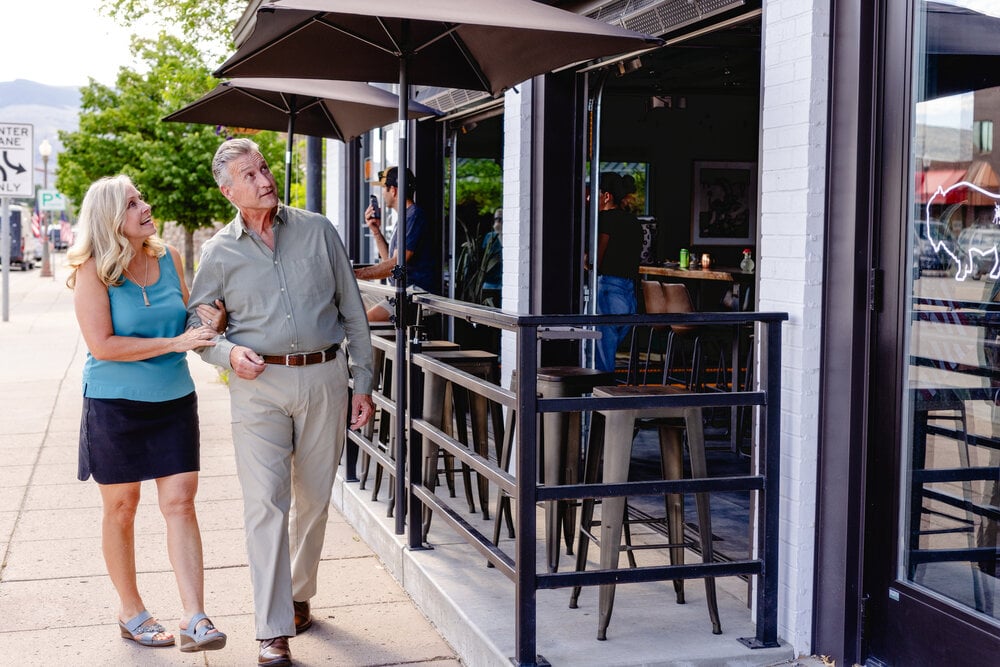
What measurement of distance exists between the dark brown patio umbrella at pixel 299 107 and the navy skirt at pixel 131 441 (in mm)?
3104

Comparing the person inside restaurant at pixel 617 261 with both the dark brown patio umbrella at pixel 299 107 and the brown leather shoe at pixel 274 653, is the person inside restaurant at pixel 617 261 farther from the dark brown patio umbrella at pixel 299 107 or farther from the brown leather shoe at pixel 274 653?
the brown leather shoe at pixel 274 653

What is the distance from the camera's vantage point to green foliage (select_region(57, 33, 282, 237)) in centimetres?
2505

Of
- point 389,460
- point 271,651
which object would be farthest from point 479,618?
point 389,460

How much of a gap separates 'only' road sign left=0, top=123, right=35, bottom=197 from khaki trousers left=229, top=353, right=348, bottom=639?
652 inches

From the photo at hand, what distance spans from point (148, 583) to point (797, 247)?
3463 millimetres

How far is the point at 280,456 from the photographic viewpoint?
453cm

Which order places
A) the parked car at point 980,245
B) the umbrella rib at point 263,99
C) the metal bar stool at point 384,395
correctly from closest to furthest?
1. the parked car at point 980,245
2. the metal bar stool at point 384,395
3. the umbrella rib at point 263,99

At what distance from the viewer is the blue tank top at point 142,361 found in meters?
4.52

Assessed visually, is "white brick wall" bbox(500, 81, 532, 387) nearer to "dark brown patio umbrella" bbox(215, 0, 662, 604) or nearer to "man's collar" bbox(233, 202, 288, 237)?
"dark brown patio umbrella" bbox(215, 0, 662, 604)

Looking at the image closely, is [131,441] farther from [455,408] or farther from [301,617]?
[455,408]

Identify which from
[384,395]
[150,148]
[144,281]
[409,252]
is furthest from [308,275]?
[150,148]

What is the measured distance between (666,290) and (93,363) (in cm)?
526

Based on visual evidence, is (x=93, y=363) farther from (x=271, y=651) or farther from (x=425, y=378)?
(x=425, y=378)

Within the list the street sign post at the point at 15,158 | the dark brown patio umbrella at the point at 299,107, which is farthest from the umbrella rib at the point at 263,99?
the street sign post at the point at 15,158
